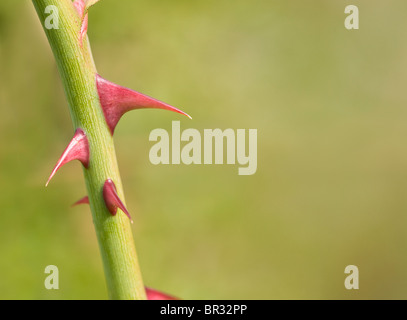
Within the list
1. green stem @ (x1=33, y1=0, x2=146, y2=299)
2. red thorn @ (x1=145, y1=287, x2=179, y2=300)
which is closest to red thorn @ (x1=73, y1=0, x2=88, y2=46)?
green stem @ (x1=33, y1=0, x2=146, y2=299)

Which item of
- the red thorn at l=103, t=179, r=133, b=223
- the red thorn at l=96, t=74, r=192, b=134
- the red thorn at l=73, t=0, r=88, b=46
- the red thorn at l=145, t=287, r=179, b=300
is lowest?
the red thorn at l=145, t=287, r=179, b=300

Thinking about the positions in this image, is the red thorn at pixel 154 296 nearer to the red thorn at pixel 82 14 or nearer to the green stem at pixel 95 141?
the green stem at pixel 95 141

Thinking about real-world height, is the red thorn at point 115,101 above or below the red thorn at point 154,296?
above

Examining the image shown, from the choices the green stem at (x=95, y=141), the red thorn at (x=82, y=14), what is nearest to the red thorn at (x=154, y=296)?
the green stem at (x=95, y=141)

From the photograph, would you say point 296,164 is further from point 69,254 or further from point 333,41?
point 69,254

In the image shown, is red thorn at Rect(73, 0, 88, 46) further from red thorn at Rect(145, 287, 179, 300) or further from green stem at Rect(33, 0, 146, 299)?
red thorn at Rect(145, 287, 179, 300)

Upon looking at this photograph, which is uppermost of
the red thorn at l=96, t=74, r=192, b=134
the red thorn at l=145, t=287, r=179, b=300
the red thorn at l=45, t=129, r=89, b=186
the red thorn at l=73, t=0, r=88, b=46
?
the red thorn at l=73, t=0, r=88, b=46

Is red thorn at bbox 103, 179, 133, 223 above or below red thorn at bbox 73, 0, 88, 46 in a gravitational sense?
below

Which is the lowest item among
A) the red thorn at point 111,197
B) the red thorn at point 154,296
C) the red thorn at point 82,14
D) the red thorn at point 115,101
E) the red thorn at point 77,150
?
the red thorn at point 154,296
